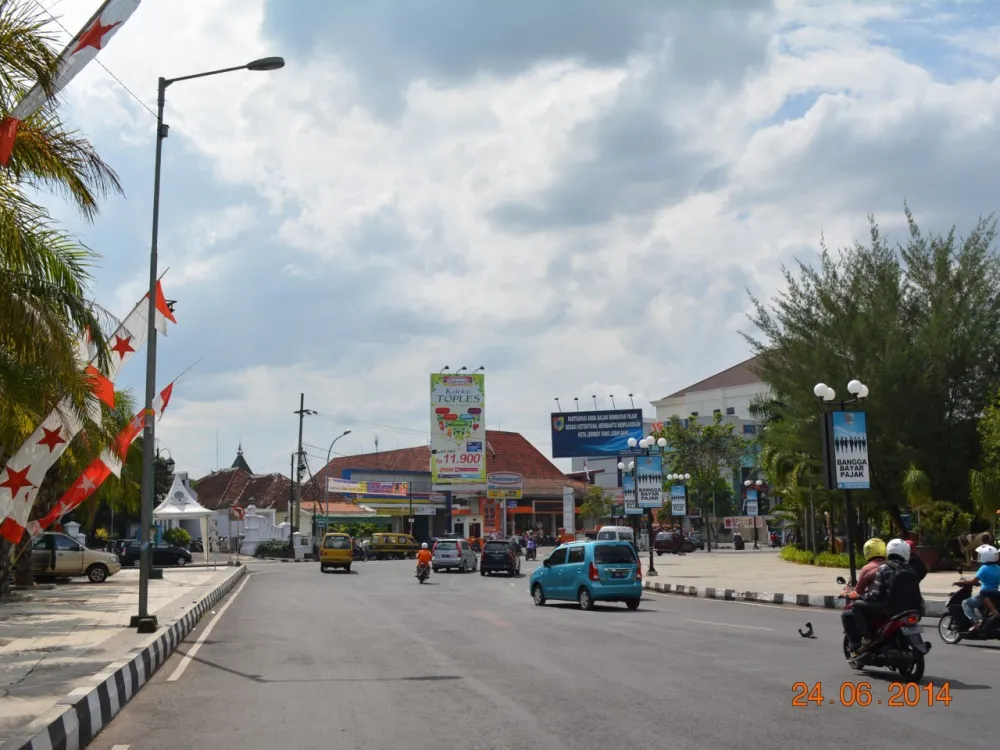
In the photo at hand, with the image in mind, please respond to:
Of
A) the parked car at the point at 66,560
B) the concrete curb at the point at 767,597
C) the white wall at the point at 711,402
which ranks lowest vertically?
the concrete curb at the point at 767,597

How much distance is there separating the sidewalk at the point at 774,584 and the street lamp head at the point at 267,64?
15.6 meters

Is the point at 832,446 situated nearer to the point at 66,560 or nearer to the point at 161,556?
the point at 66,560

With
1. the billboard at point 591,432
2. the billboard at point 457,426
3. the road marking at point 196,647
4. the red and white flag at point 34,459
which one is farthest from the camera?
the billboard at point 457,426

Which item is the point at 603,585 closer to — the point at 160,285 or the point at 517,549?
the point at 160,285

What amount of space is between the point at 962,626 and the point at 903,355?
814 inches

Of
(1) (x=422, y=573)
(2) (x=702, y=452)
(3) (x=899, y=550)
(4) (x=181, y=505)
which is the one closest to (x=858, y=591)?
(3) (x=899, y=550)

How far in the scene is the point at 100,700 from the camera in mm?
9781

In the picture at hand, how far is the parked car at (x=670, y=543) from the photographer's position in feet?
218

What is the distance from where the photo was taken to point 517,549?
4734 cm

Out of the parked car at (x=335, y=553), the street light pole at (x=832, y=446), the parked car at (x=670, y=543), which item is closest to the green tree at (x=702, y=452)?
the parked car at (x=670, y=543)

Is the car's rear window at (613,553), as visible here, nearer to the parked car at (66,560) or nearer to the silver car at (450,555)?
the parked car at (66,560)

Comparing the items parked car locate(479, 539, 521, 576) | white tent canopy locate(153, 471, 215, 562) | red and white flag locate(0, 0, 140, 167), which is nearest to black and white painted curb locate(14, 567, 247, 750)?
red and white flag locate(0, 0, 140, 167)

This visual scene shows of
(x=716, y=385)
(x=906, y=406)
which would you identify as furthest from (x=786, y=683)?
(x=716, y=385)
